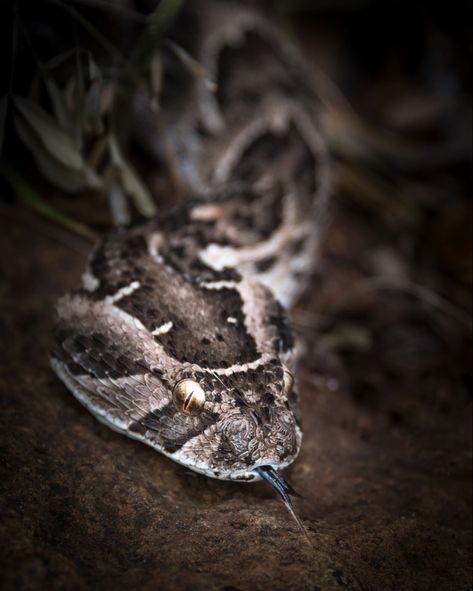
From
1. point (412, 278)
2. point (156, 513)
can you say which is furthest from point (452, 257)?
point (156, 513)

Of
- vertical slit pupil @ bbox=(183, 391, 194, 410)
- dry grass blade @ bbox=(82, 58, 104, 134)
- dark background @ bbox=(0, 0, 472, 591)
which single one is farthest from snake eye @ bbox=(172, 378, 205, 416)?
dry grass blade @ bbox=(82, 58, 104, 134)

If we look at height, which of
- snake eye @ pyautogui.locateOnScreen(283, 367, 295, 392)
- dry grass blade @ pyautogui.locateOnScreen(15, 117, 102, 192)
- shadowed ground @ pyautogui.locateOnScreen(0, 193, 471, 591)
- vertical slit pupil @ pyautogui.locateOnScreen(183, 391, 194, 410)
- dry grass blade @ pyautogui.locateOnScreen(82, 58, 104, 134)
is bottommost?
shadowed ground @ pyautogui.locateOnScreen(0, 193, 471, 591)

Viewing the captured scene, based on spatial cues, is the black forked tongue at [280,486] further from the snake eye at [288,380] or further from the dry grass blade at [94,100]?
the dry grass blade at [94,100]

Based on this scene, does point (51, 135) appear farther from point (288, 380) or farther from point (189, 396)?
point (288, 380)

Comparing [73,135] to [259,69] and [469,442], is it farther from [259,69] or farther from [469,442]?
[469,442]

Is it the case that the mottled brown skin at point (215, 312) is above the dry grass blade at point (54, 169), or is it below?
below

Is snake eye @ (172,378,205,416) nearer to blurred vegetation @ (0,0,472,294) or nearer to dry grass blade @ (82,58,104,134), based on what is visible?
blurred vegetation @ (0,0,472,294)

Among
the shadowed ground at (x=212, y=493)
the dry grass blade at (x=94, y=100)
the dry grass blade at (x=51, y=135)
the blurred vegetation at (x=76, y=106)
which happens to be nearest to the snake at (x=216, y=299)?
the shadowed ground at (x=212, y=493)
